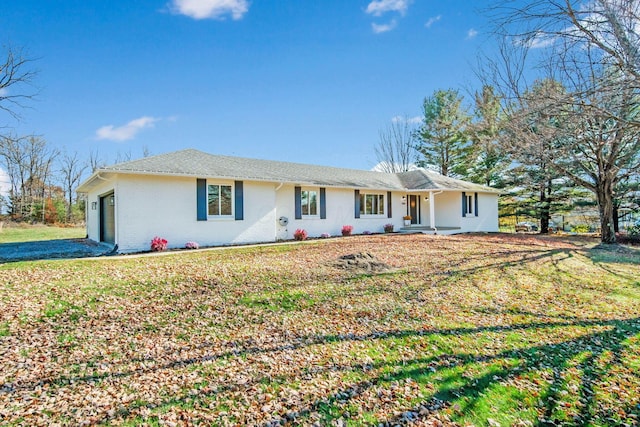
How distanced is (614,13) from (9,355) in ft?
31.5

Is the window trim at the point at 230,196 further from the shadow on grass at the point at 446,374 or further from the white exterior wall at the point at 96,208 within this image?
the shadow on grass at the point at 446,374

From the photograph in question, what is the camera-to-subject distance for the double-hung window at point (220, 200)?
1183cm

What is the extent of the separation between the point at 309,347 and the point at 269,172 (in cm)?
1110

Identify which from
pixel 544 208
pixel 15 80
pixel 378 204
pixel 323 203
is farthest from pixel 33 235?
pixel 544 208

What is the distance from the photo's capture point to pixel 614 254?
12078mm

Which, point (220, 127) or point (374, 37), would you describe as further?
point (220, 127)

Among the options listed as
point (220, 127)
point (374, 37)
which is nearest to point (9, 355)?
point (374, 37)

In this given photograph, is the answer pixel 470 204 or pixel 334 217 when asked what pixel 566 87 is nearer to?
pixel 334 217

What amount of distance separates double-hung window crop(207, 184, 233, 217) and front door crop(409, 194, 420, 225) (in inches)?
465

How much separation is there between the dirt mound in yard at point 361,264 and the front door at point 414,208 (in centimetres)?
1170

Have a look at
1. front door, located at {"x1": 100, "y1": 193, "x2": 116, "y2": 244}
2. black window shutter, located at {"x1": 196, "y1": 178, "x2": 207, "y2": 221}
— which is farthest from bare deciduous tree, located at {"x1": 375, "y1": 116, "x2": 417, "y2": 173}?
front door, located at {"x1": 100, "y1": 193, "x2": 116, "y2": 244}

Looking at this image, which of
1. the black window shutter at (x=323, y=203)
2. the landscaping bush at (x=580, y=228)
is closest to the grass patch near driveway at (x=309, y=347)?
the black window shutter at (x=323, y=203)

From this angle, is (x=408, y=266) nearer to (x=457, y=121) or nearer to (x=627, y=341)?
(x=627, y=341)

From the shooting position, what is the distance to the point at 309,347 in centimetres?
406
